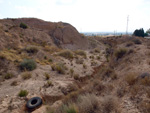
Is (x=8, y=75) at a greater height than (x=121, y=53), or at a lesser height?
lesser

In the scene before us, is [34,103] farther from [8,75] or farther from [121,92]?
[121,92]

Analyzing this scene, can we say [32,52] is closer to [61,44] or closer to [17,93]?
[17,93]

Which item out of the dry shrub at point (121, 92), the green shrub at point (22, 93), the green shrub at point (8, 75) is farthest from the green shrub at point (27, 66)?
the dry shrub at point (121, 92)

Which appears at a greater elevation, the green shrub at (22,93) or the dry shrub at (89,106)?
the dry shrub at (89,106)

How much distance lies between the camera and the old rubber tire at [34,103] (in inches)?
219

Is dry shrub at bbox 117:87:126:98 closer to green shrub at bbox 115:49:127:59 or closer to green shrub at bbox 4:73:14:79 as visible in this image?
green shrub at bbox 4:73:14:79

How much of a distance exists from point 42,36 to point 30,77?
16088 millimetres

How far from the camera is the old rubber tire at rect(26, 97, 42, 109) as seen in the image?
5558mm

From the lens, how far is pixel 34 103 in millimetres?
6000

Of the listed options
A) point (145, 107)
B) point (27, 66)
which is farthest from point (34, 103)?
point (145, 107)

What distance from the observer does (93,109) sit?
3734mm

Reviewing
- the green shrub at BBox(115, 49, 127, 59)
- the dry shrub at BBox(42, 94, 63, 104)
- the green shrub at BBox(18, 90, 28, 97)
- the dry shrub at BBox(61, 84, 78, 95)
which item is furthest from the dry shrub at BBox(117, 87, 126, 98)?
the green shrub at BBox(115, 49, 127, 59)

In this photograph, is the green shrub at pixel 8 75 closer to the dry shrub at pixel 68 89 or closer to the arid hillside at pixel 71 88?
the arid hillside at pixel 71 88

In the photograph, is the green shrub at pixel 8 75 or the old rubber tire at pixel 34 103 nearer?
the old rubber tire at pixel 34 103
